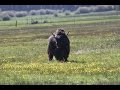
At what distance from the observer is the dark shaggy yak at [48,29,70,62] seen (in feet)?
70.7

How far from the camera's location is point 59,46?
21781 millimetres

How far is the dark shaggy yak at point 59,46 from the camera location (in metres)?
21.5

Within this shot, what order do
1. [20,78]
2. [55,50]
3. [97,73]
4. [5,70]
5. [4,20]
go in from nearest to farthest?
1. [20,78]
2. [97,73]
3. [5,70]
4. [55,50]
5. [4,20]
